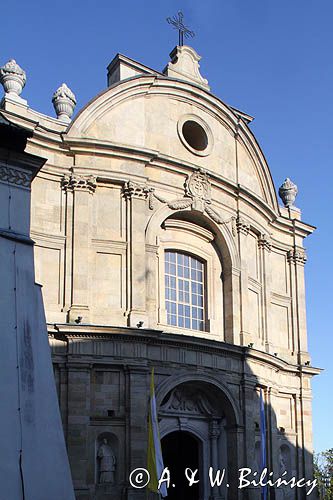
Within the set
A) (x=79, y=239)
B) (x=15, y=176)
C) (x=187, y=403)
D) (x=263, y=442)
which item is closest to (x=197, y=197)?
(x=79, y=239)

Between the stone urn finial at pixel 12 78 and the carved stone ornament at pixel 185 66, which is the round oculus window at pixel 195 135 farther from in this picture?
the stone urn finial at pixel 12 78

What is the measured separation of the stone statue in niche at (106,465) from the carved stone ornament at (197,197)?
7590 millimetres

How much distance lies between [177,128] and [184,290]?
522 centimetres

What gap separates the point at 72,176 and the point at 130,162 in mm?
1904

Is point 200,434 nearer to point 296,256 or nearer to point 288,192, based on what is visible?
point 296,256

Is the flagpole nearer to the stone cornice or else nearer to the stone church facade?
the stone church facade

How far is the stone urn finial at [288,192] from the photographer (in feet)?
98.5

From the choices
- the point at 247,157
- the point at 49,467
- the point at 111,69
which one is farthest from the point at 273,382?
the point at 49,467

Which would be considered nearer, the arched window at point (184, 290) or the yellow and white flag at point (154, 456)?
the yellow and white flag at point (154, 456)

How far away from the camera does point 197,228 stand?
2520 centimetres

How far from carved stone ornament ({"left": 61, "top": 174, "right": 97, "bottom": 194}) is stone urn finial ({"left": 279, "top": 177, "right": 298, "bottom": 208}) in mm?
9864

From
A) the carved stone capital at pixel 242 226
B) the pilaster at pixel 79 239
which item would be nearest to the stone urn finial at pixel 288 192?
the carved stone capital at pixel 242 226

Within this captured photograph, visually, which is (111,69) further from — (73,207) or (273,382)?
(273,382)

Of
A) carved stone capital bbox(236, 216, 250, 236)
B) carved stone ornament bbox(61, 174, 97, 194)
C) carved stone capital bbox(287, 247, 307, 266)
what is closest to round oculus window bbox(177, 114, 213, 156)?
carved stone capital bbox(236, 216, 250, 236)
